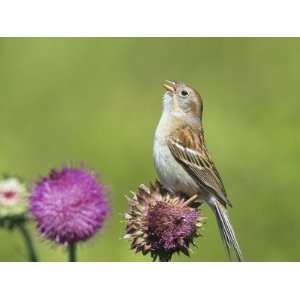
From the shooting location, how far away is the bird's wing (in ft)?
13.8

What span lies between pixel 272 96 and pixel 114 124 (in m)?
1.00

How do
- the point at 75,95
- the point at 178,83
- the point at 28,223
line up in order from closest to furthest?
the point at 28,223 < the point at 178,83 < the point at 75,95

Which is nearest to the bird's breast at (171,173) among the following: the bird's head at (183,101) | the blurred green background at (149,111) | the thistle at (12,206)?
the bird's head at (183,101)

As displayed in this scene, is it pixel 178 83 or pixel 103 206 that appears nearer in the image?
pixel 103 206

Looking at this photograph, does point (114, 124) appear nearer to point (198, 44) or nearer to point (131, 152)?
point (131, 152)

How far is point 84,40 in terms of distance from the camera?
182 inches

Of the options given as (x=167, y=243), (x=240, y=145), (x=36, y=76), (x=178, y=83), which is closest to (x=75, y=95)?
(x=36, y=76)

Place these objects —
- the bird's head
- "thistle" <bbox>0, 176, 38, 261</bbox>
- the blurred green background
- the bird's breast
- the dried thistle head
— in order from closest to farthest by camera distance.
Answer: "thistle" <bbox>0, 176, 38, 261</bbox>, the dried thistle head, the bird's breast, the bird's head, the blurred green background

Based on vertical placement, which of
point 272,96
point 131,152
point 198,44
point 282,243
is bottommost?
point 282,243

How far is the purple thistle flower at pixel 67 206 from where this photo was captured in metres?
3.64

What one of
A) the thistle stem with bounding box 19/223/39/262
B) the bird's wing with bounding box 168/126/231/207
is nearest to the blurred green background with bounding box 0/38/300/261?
the bird's wing with bounding box 168/126/231/207

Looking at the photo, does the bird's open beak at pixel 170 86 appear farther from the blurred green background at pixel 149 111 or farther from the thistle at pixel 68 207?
the thistle at pixel 68 207

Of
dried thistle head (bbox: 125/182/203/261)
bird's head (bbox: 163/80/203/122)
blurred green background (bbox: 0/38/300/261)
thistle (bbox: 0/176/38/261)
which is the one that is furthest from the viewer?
blurred green background (bbox: 0/38/300/261)

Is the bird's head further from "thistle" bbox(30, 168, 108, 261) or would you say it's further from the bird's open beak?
"thistle" bbox(30, 168, 108, 261)
